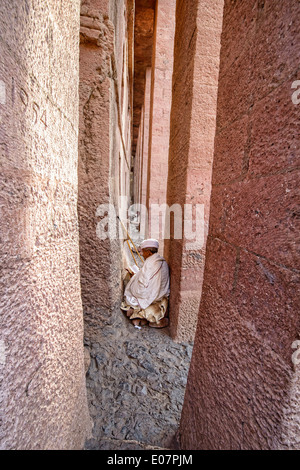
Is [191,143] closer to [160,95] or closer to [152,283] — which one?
[152,283]

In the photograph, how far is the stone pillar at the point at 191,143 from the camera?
2115 mm

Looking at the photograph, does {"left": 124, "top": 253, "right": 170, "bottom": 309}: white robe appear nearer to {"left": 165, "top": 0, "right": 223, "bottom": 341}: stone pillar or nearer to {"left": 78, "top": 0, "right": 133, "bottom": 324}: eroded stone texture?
{"left": 165, "top": 0, "right": 223, "bottom": 341}: stone pillar

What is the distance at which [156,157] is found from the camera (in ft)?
18.7

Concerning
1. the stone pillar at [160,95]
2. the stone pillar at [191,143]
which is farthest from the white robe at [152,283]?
the stone pillar at [160,95]

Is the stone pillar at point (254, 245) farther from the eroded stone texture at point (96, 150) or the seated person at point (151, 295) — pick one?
the seated person at point (151, 295)

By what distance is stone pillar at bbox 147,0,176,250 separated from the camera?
16.3 ft

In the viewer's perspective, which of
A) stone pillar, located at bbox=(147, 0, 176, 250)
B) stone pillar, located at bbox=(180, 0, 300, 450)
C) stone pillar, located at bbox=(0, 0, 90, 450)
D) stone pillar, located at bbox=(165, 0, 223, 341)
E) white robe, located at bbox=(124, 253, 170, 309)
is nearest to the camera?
stone pillar, located at bbox=(0, 0, 90, 450)

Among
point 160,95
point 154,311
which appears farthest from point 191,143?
point 160,95

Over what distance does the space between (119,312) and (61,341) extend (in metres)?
2.10

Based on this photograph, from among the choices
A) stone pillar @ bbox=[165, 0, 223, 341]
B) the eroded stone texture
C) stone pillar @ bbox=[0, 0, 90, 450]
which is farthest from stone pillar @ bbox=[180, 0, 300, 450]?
the eroded stone texture

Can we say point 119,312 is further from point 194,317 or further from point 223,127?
point 223,127

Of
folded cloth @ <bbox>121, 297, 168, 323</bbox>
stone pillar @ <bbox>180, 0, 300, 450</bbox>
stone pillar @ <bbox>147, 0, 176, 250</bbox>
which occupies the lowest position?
folded cloth @ <bbox>121, 297, 168, 323</bbox>

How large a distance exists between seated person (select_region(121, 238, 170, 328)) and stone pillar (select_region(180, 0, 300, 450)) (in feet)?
5.63

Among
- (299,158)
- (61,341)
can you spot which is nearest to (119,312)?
(61,341)
